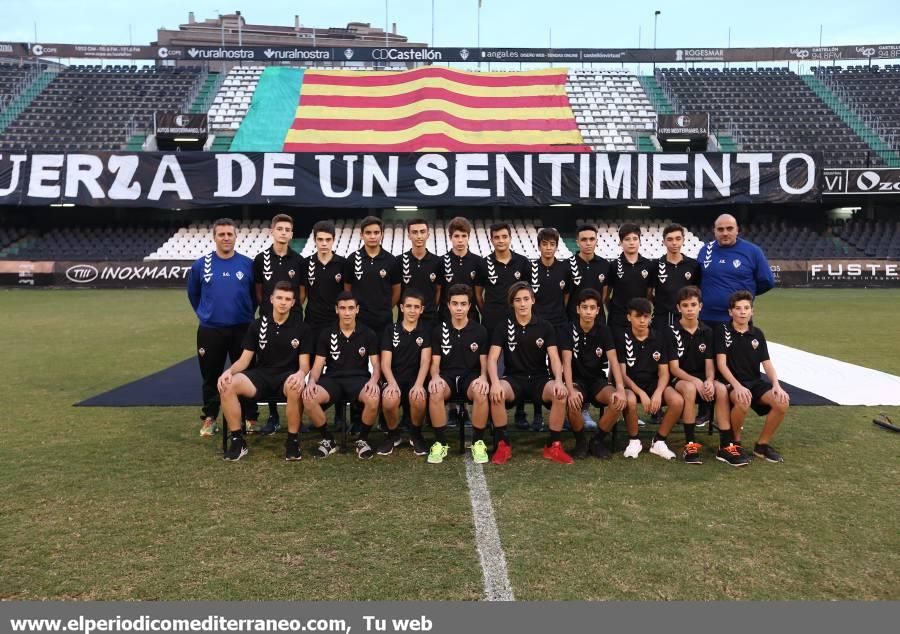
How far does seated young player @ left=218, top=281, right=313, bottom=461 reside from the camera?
4.96m

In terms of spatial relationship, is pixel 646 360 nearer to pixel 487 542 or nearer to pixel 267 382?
pixel 487 542

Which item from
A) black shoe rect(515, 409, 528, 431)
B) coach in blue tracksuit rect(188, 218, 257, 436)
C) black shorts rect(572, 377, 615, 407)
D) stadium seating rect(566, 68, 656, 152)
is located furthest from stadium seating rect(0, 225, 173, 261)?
black shorts rect(572, 377, 615, 407)

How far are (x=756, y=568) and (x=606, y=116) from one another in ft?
99.3

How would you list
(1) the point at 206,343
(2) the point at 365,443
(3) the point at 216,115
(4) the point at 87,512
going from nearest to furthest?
(4) the point at 87,512 < (2) the point at 365,443 < (1) the point at 206,343 < (3) the point at 216,115

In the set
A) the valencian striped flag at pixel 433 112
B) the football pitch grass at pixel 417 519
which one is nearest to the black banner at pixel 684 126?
the valencian striped flag at pixel 433 112

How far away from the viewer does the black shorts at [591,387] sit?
5203 mm

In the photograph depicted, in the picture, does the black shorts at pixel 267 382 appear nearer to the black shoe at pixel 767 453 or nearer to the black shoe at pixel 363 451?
the black shoe at pixel 363 451

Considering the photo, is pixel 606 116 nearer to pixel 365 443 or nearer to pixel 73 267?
pixel 73 267

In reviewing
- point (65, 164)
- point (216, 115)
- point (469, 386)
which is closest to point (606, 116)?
point (216, 115)

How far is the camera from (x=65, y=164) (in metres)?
22.0

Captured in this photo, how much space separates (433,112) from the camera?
28.7 metres

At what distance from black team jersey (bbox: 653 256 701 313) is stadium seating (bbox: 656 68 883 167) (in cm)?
2559

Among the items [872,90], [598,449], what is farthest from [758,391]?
[872,90]

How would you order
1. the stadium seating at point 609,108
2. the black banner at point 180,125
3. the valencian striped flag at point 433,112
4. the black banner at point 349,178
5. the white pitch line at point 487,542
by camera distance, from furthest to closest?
the stadium seating at point 609,108, the black banner at point 180,125, the valencian striped flag at point 433,112, the black banner at point 349,178, the white pitch line at point 487,542
